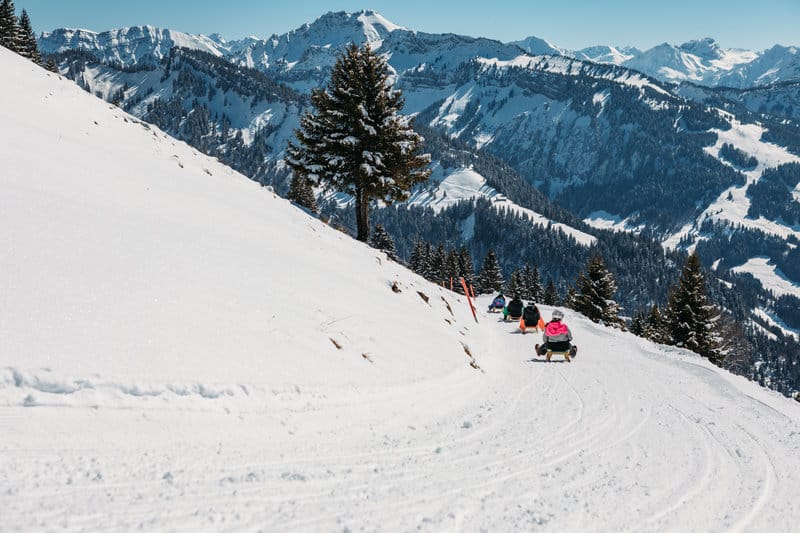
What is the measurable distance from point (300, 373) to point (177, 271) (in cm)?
Result: 300

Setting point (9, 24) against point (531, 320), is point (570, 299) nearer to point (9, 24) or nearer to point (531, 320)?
point (531, 320)

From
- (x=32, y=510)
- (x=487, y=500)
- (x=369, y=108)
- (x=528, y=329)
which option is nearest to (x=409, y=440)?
(x=487, y=500)

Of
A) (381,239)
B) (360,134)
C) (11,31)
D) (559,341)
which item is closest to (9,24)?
(11,31)

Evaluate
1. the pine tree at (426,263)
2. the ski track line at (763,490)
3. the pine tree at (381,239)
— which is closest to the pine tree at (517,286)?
the pine tree at (426,263)

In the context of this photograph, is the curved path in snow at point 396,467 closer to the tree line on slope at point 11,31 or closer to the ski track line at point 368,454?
the ski track line at point 368,454

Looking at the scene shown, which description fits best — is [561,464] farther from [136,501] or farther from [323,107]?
[323,107]

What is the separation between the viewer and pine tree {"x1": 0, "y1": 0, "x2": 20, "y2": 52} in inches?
1870

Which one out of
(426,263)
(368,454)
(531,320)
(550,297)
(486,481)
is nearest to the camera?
(486,481)

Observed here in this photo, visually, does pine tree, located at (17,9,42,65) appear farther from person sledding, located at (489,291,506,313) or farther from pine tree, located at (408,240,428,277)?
person sledding, located at (489,291,506,313)

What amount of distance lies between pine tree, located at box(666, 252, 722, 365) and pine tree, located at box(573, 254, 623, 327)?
5.68 meters

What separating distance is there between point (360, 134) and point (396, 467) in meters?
20.2

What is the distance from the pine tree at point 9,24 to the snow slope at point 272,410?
172 ft

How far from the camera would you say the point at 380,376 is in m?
8.22

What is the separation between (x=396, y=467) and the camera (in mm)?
5105
